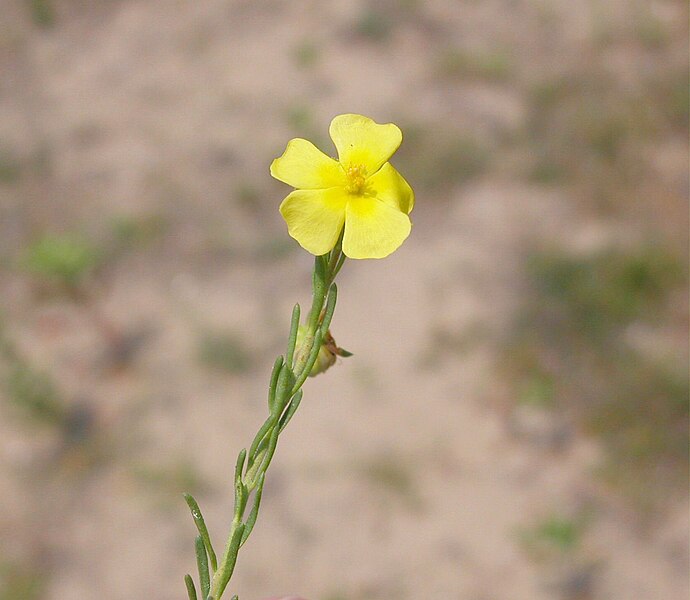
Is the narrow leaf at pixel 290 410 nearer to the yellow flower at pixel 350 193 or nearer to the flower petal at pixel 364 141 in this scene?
the yellow flower at pixel 350 193

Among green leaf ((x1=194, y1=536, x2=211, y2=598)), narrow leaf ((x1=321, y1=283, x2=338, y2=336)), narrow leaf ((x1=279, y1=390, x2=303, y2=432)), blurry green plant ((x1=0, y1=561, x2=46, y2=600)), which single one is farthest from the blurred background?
narrow leaf ((x1=321, y1=283, x2=338, y2=336))

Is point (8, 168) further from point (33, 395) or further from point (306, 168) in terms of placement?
point (306, 168)

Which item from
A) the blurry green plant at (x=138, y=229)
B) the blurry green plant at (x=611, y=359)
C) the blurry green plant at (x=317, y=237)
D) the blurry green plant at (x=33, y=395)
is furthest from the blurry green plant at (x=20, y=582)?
the blurry green plant at (x=317, y=237)

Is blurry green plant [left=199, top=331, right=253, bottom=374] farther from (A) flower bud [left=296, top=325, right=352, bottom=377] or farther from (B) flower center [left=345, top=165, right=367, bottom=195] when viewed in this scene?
(B) flower center [left=345, top=165, right=367, bottom=195]

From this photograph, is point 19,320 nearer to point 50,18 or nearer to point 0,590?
point 0,590

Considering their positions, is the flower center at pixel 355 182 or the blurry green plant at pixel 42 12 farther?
the blurry green plant at pixel 42 12

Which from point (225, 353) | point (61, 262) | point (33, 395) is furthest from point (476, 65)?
point (33, 395)
